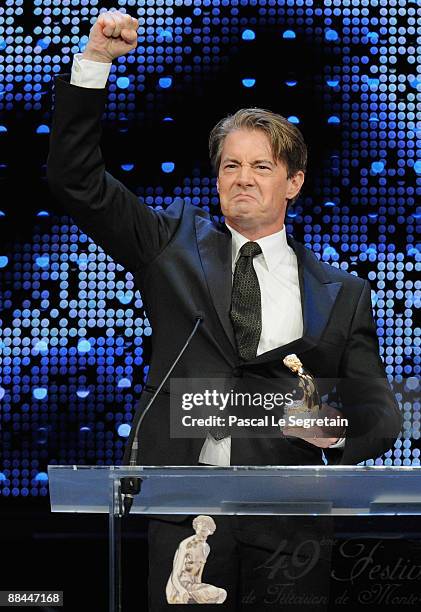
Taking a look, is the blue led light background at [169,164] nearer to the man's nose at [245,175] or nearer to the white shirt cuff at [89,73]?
the man's nose at [245,175]

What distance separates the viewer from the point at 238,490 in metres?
1.62

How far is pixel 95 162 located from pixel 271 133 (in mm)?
444

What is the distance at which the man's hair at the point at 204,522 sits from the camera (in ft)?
5.24

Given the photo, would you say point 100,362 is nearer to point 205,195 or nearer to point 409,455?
point 205,195

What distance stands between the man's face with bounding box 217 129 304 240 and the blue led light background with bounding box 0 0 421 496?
0.88 m

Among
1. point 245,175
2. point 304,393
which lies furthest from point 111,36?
point 304,393

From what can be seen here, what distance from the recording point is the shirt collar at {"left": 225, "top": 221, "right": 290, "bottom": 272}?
2363 mm

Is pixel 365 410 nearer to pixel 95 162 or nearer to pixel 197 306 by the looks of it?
pixel 197 306

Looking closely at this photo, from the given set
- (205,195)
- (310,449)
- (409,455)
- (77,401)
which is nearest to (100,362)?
(77,401)

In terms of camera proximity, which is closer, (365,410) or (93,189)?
(365,410)

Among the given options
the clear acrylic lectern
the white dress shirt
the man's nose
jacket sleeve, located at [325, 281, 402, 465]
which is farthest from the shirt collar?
the clear acrylic lectern

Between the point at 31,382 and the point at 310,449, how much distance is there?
146 cm

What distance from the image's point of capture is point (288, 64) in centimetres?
330

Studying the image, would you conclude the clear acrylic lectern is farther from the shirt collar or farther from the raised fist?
the raised fist
